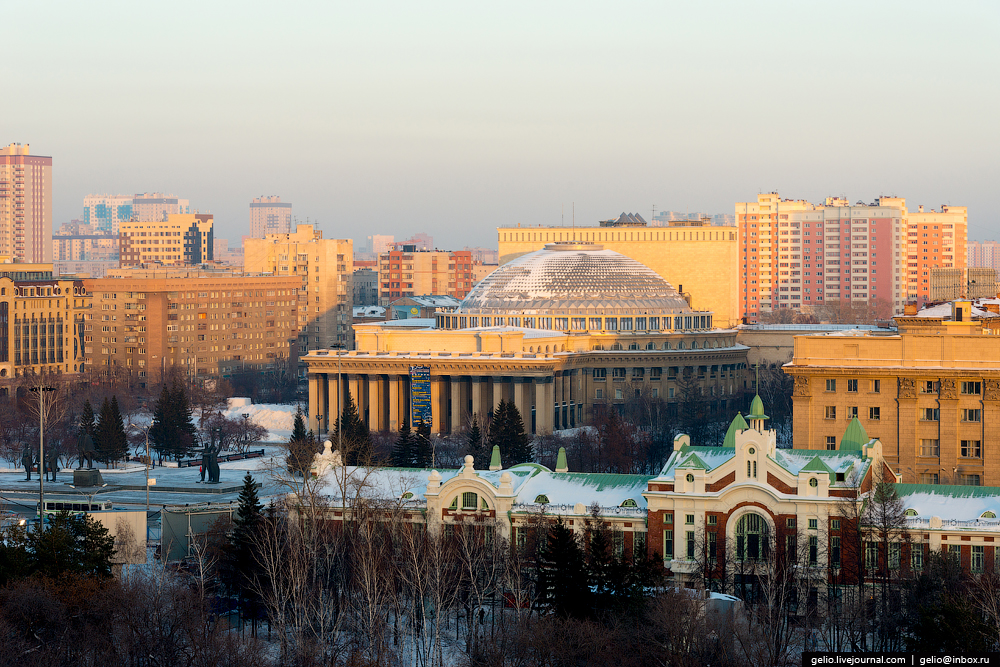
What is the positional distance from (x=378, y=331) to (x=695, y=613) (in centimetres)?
9464

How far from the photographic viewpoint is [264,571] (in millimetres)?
72688

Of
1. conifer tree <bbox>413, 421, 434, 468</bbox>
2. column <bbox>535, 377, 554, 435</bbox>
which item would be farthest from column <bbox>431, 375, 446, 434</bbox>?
conifer tree <bbox>413, 421, 434, 468</bbox>

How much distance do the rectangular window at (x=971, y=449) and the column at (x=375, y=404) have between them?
60.7 m

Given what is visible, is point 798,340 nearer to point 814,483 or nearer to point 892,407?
point 892,407

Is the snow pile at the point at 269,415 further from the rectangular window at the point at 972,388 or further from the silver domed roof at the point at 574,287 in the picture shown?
the rectangular window at the point at 972,388

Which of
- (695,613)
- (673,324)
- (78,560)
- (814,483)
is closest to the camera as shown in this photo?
(695,613)

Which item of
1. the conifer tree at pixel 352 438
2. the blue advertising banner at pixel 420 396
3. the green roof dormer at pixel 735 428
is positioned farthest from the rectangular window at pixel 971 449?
the blue advertising banner at pixel 420 396

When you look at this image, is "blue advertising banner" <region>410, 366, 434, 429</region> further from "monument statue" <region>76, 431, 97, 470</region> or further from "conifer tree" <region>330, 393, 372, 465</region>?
"monument statue" <region>76, 431, 97, 470</region>

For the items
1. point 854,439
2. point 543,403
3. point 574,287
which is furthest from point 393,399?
point 854,439

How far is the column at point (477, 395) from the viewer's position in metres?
147

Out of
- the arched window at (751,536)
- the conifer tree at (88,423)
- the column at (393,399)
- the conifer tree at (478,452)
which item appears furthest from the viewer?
the column at (393,399)

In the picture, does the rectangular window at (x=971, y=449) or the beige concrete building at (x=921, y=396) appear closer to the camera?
the beige concrete building at (x=921, y=396)

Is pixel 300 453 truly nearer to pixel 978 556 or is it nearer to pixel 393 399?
pixel 978 556

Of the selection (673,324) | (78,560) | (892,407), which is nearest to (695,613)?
(78,560)
